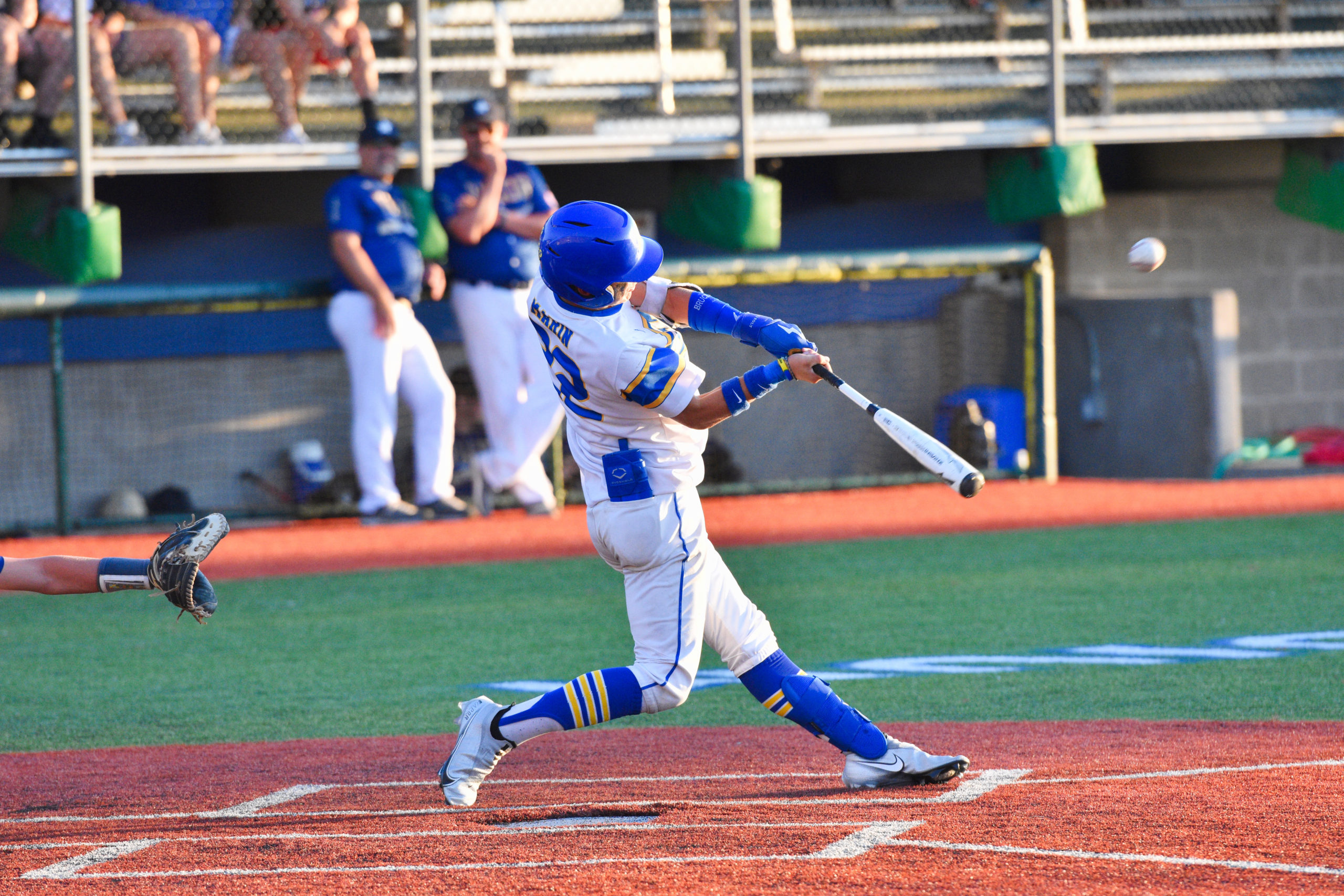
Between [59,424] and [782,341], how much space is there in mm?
8519

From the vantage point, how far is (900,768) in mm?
4730

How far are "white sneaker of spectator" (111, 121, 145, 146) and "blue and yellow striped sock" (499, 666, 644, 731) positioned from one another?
816 cm

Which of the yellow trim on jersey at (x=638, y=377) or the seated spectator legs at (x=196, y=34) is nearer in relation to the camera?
the yellow trim on jersey at (x=638, y=377)

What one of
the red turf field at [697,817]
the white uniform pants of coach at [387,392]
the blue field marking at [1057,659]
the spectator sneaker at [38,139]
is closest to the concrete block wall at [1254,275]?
the white uniform pants of coach at [387,392]

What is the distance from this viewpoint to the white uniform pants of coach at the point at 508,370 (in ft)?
37.8

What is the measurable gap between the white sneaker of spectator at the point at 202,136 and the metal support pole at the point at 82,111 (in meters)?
0.65

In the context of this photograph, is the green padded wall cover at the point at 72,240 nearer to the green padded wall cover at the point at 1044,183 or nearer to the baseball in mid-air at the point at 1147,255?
the green padded wall cover at the point at 1044,183

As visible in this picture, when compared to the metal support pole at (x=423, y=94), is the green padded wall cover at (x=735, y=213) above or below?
below

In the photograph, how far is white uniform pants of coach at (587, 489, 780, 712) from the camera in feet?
15.1

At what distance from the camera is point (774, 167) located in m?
15.2

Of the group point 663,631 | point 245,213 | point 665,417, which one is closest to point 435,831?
point 663,631

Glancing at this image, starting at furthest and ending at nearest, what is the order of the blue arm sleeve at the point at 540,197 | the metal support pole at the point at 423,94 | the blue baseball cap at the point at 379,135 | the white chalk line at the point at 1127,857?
the metal support pole at the point at 423,94
the blue arm sleeve at the point at 540,197
the blue baseball cap at the point at 379,135
the white chalk line at the point at 1127,857

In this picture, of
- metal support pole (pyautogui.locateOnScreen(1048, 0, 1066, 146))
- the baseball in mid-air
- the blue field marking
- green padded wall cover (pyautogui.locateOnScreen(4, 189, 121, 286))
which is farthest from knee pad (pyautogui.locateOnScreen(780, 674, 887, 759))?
metal support pole (pyautogui.locateOnScreen(1048, 0, 1066, 146))

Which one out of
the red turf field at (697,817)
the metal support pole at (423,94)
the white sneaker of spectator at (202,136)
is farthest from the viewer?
the metal support pole at (423,94)
